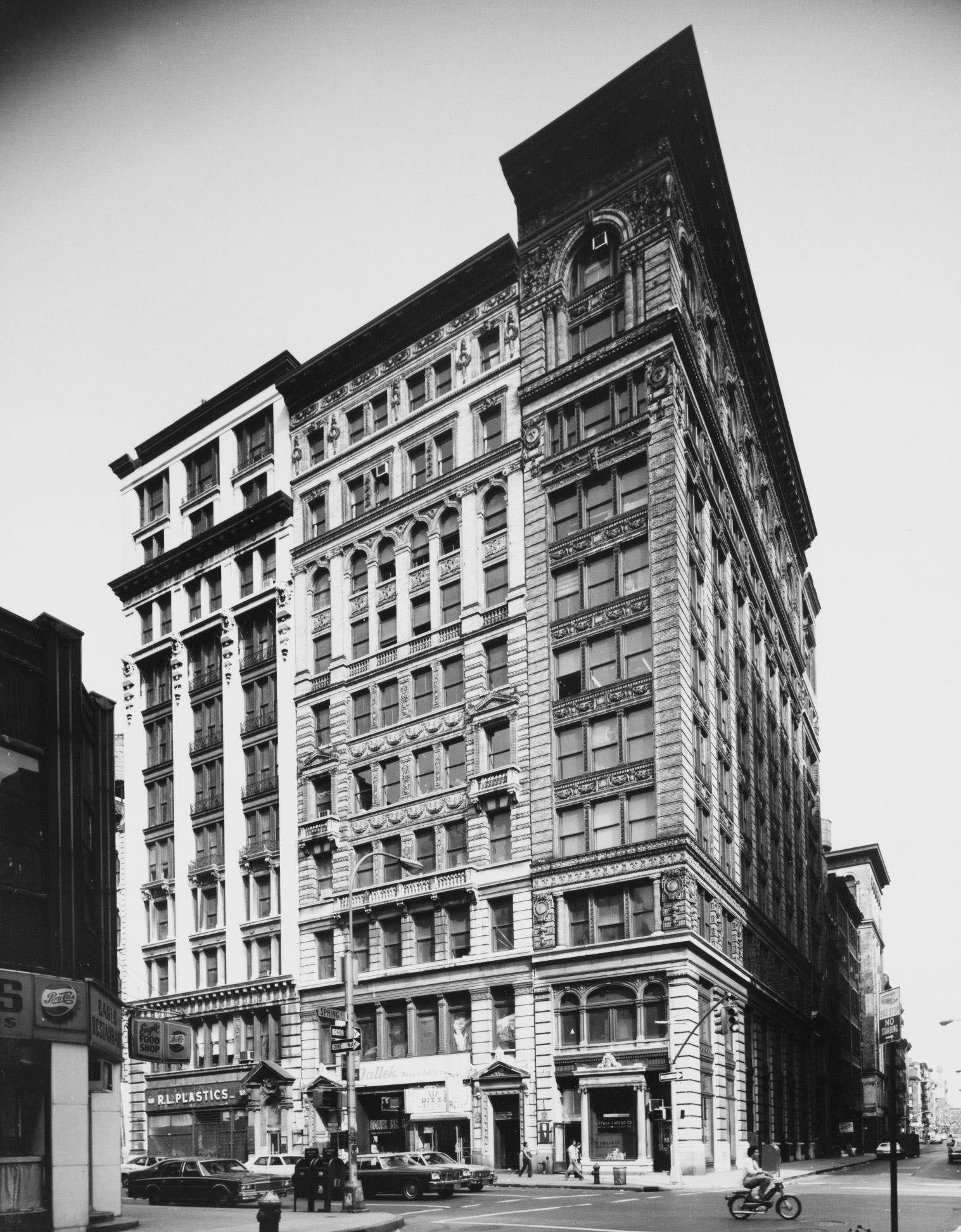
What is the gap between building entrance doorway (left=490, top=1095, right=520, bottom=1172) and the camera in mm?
56844

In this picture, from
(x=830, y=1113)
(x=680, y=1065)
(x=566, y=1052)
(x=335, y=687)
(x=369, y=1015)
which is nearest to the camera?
(x=680, y=1065)

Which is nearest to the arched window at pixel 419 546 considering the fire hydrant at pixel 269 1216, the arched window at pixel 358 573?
the arched window at pixel 358 573

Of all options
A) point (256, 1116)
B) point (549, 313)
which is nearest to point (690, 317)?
point (549, 313)

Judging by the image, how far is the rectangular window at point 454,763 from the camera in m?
63.3

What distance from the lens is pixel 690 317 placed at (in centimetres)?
6425

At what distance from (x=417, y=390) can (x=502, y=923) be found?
92.1 ft

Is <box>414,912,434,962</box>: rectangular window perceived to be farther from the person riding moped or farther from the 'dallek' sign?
the person riding moped

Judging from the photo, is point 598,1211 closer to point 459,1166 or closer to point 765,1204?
point 765,1204

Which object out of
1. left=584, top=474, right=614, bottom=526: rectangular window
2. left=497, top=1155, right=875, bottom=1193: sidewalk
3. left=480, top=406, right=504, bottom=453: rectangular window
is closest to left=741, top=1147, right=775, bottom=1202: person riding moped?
left=497, top=1155, right=875, bottom=1193: sidewalk

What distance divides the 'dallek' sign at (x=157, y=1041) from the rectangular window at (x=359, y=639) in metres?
35.9

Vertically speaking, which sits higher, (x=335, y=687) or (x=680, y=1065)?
(x=335, y=687)

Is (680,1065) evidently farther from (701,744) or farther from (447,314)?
(447,314)

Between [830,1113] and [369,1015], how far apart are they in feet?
168

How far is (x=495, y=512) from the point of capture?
6512 cm
